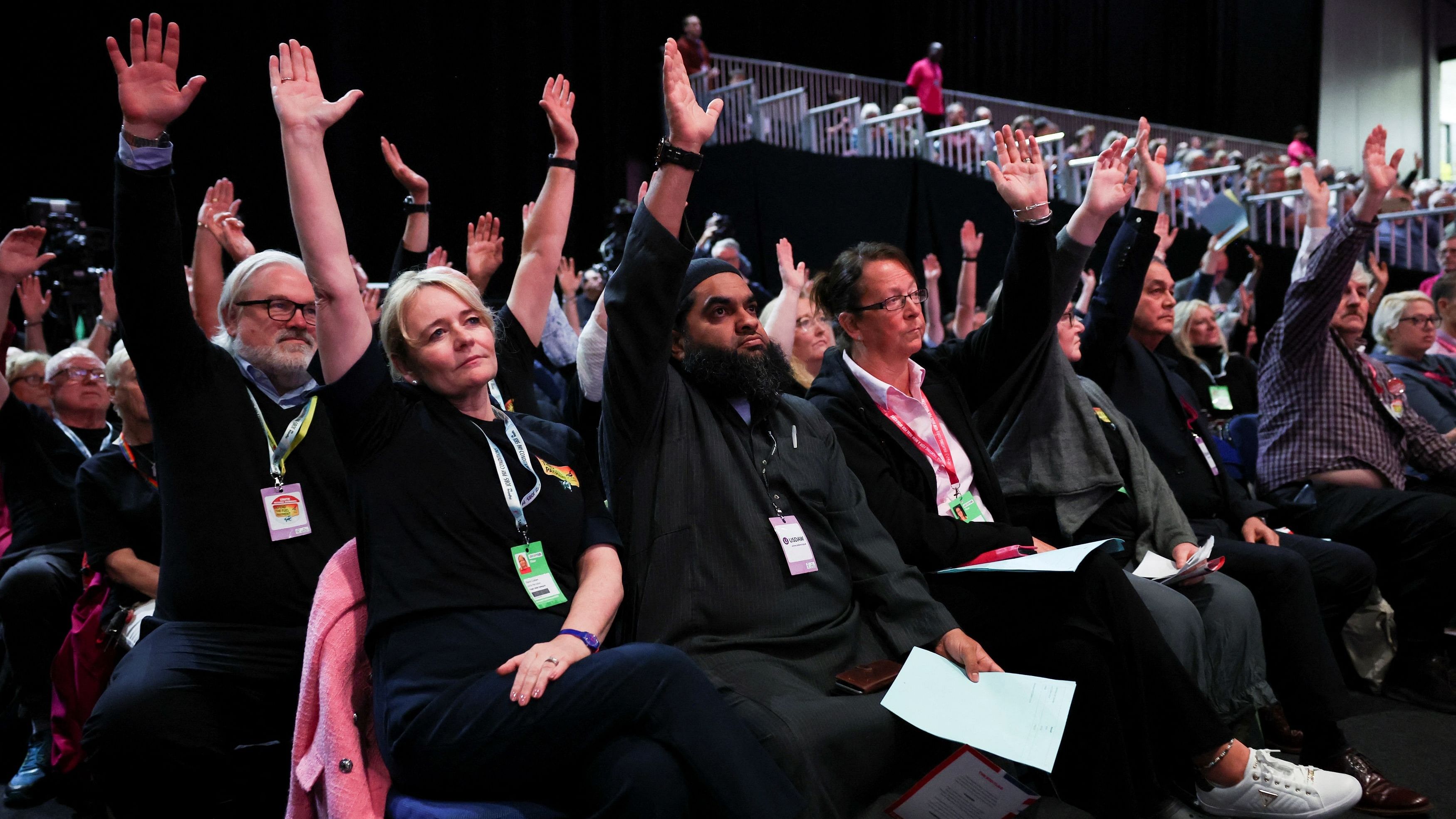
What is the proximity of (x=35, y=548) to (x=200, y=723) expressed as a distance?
5.19 ft

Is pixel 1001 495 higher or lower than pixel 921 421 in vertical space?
lower

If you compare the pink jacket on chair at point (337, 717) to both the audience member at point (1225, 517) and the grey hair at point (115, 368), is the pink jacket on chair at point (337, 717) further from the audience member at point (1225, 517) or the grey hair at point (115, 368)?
the audience member at point (1225, 517)

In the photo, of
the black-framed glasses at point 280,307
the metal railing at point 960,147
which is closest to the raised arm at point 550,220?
the black-framed glasses at point 280,307

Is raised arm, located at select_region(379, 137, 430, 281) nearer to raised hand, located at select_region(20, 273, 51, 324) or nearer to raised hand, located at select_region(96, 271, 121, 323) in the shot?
raised hand, located at select_region(96, 271, 121, 323)

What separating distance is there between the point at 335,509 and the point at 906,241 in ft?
24.6

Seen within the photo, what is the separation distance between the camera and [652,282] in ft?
5.76

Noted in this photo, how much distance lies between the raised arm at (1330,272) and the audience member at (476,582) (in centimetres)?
233

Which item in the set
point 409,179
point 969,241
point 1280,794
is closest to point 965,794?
point 1280,794

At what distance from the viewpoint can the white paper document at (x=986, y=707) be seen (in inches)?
60.5

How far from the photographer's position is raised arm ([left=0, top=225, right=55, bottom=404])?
2.39m

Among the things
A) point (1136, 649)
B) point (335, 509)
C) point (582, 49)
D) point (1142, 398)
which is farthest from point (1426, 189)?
point (335, 509)

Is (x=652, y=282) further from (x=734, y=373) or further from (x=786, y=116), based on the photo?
(x=786, y=116)

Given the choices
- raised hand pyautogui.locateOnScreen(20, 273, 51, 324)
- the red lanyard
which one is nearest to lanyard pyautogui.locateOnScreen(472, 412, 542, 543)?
the red lanyard

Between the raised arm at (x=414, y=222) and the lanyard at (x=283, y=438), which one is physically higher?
the raised arm at (x=414, y=222)
